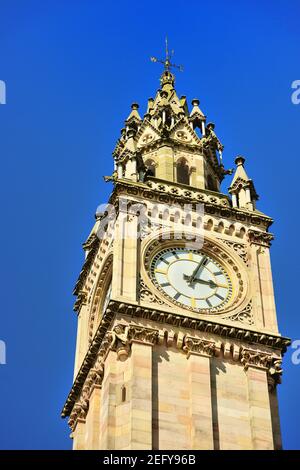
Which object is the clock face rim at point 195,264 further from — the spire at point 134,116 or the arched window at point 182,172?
the spire at point 134,116

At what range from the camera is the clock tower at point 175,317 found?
43500mm

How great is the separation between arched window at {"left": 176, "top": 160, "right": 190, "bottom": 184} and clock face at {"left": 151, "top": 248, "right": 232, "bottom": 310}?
21.9ft

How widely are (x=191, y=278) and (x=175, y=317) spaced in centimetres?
319

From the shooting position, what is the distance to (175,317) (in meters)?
45.9

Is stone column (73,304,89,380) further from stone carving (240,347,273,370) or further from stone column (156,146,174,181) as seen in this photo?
stone carving (240,347,273,370)

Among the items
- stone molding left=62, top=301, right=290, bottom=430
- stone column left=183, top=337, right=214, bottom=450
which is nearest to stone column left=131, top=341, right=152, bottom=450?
stone molding left=62, top=301, right=290, bottom=430

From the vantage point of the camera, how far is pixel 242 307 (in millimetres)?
48062

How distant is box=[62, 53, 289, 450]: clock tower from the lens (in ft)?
143

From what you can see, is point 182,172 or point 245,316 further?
point 182,172

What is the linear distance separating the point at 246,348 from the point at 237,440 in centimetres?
414

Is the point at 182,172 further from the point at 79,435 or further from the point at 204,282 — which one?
the point at 79,435

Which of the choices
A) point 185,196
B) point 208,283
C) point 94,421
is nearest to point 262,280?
point 208,283

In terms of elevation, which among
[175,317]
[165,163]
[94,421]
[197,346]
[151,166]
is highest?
[151,166]
